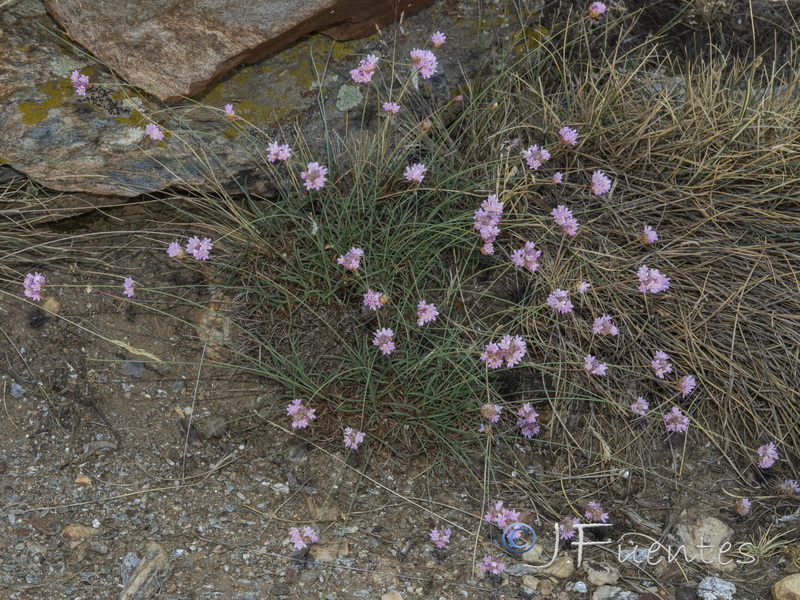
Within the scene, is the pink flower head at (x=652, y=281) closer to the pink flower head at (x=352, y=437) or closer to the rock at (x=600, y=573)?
the rock at (x=600, y=573)

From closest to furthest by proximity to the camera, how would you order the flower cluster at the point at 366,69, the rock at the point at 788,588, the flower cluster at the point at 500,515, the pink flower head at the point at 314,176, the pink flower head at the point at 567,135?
the rock at the point at 788,588, the flower cluster at the point at 500,515, the pink flower head at the point at 314,176, the flower cluster at the point at 366,69, the pink flower head at the point at 567,135

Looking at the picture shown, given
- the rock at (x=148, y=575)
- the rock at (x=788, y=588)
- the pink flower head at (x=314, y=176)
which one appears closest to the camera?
the rock at (x=148, y=575)

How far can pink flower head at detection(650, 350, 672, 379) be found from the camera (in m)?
2.74

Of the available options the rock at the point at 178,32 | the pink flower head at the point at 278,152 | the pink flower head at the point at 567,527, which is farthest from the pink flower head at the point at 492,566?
the rock at the point at 178,32

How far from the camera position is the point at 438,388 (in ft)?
8.84

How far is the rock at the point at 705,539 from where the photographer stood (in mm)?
2572

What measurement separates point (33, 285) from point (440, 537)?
1831mm

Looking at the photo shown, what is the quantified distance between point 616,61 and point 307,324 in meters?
1.93

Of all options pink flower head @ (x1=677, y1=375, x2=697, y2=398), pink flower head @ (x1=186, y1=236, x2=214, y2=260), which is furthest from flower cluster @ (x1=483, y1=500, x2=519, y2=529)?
pink flower head @ (x1=186, y1=236, x2=214, y2=260)

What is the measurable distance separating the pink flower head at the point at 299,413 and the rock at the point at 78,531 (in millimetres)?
767

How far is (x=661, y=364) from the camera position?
9.07ft

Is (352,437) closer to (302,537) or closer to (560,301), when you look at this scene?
(302,537)

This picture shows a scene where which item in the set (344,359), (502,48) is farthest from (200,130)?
(502,48)

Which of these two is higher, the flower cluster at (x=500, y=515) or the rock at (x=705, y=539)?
the flower cluster at (x=500, y=515)
